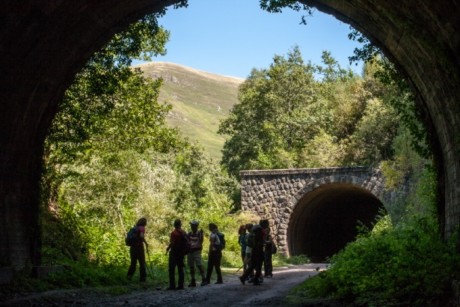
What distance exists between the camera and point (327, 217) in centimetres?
3381

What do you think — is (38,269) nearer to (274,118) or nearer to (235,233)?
(235,233)

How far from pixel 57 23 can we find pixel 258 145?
103 feet

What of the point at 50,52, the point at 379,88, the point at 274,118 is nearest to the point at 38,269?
the point at 50,52

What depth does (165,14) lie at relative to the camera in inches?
505

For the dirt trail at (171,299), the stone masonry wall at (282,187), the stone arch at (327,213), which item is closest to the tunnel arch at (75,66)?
the dirt trail at (171,299)

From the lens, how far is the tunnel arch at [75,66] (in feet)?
26.9

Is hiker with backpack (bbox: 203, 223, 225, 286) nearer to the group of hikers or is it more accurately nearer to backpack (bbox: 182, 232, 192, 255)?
the group of hikers

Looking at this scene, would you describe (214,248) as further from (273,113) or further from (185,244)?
(273,113)

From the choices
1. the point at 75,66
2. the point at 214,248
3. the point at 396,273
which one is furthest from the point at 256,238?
the point at 75,66

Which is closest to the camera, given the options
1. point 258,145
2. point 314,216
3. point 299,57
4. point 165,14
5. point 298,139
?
point 165,14

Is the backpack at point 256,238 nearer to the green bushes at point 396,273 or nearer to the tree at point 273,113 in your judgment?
the green bushes at point 396,273

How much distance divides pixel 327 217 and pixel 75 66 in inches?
948

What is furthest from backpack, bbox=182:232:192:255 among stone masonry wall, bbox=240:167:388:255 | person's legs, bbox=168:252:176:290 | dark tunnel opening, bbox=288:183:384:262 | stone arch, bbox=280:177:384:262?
dark tunnel opening, bbox=288:183:384:262

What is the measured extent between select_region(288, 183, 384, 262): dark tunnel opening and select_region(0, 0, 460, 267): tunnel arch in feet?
53.4
